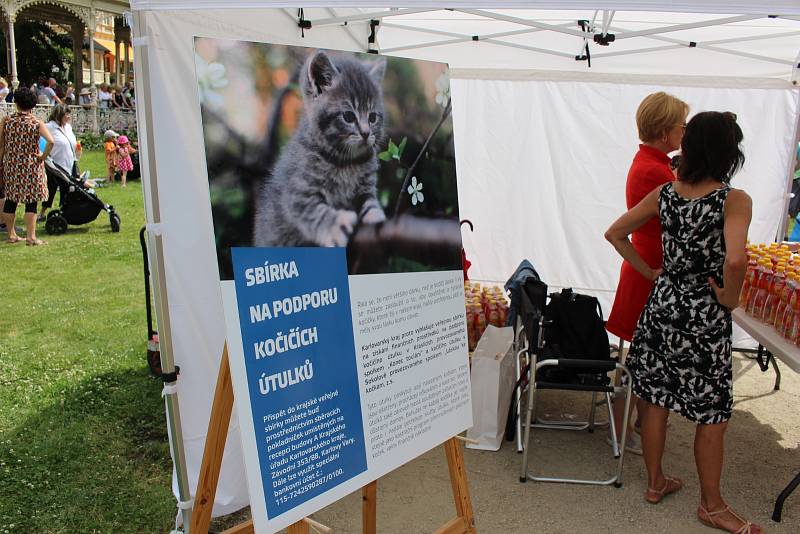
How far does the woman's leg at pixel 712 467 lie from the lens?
2789 millimetres

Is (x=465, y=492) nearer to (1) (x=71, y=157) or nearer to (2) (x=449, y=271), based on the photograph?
(2) (x=449, y=271)

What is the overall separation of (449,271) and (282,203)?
2.21 ft

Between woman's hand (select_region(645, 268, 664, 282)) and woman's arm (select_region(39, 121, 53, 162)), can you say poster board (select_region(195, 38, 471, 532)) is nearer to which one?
woman's hand (select_region(645, 268, 664, 282))

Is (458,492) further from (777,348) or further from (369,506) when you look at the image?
(777,348)

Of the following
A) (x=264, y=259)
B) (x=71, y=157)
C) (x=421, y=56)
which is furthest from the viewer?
(x=71, y=157)

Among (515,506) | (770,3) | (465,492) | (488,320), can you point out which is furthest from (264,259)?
(488,320)

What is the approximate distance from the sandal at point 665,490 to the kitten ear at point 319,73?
90.6 inches

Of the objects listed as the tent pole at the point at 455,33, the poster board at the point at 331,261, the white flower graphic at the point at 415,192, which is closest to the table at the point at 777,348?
the poster board at the point at 331,261

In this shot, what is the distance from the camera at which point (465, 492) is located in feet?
7.41

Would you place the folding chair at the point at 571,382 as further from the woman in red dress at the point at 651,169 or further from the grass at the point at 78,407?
the grass at the point at 78,407

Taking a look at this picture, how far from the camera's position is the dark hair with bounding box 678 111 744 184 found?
255 cm

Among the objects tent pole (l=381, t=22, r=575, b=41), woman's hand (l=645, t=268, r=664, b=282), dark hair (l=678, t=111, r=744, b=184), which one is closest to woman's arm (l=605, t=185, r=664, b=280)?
woman's hand (l=645, t=268, r=664, b=282)

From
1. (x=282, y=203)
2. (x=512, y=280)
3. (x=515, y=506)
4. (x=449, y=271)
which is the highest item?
(x=282, y=203)

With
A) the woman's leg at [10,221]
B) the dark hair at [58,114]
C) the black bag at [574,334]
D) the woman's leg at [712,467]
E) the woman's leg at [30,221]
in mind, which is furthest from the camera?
the dark hair at [58,114]
